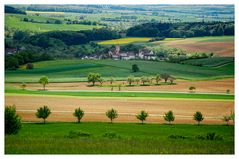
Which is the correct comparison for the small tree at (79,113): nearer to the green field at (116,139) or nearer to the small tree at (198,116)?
the green field at (116,139)

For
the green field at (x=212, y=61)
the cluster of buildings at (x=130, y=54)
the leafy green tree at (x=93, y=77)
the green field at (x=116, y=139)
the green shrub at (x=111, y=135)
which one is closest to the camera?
the green field at (x=116, y=139)

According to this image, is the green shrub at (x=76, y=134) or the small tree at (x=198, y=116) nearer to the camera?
the green shrub at (x=76, y=134)

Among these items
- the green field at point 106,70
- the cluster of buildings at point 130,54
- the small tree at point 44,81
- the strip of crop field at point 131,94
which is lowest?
the strip of crop field at point 131,94

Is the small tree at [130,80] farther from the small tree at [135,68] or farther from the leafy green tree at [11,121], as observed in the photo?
the leafy green tree at [11,121]

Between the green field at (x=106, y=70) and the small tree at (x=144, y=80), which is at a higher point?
the green field at (x=106, y=70)

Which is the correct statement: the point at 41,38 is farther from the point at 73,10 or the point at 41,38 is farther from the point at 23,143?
the point at 23,143

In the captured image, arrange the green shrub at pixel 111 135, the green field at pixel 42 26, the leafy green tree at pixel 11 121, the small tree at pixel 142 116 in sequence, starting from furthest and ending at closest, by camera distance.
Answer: the green field at pixel 42 26 < the small tree at pixel 142 116 < the green shrub at pixel 111 135 < the leafy green tree at pixel 11 121

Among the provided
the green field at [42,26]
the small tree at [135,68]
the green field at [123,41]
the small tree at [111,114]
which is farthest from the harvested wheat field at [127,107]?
the green field at [42,26]
